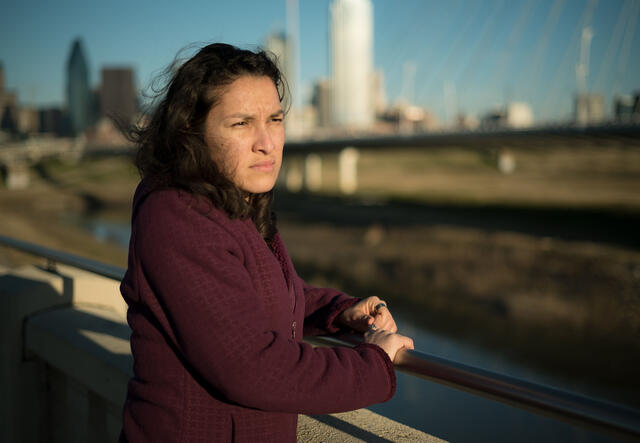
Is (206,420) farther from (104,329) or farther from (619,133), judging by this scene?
(619,133)

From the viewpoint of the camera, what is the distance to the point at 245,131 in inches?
39.1

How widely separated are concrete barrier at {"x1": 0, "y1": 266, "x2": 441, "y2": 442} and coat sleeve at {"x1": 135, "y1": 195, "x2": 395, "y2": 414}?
0.78 m

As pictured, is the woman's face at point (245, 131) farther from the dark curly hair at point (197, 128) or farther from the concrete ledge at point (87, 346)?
the concrete ledge at point (87, 346)

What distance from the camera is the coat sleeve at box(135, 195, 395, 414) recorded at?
0.84 meters

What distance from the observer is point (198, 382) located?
3.03ft

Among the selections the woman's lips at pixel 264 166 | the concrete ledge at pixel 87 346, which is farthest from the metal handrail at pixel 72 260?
the woman's lips at pixel 264 166

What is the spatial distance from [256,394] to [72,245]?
67.9ft

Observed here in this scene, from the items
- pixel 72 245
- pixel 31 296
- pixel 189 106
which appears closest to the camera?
pixel 189 106

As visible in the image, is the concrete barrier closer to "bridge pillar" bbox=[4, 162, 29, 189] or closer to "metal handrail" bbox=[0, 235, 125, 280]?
"metal handrail" bbox=[0, 235, 125, 280]

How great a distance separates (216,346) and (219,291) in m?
0.08

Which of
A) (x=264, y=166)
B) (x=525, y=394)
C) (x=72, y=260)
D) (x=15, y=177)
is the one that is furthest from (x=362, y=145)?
(x=525, y=394)

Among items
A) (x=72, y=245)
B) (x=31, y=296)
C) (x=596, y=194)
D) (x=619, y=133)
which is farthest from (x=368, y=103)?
(x=31, y=296)

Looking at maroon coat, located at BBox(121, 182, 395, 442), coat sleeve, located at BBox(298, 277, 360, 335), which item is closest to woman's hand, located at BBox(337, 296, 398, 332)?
coat sleeve, located at BBox(298, 277, 360, 335)

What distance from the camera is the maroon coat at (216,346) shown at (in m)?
0.85
